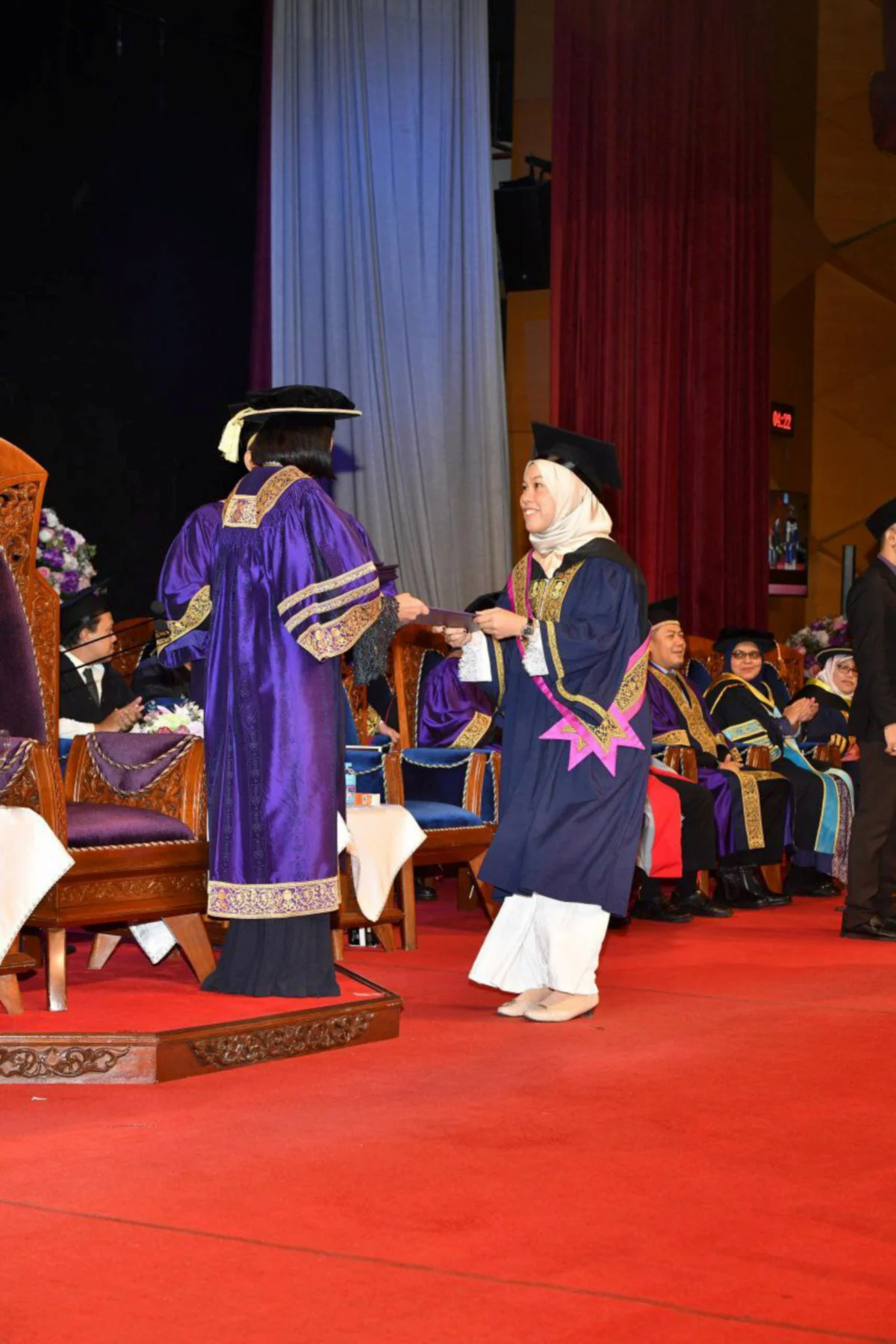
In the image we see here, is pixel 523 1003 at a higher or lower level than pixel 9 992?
lower

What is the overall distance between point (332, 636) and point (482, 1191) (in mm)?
1493

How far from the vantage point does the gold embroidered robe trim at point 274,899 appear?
3.93 metres

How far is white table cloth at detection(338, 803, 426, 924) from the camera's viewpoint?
204 inches

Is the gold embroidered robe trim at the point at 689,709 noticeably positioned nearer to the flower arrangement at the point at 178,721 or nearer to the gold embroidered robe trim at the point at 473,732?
the gold embroidered robe trim at the point at 473,732

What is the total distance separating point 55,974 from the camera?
13.0ft

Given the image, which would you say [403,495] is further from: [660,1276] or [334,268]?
[660,1276]

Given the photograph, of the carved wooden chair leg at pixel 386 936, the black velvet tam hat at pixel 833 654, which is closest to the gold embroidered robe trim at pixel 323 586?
the carved wooden chair leg at pixel 386 936

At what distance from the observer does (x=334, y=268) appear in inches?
325

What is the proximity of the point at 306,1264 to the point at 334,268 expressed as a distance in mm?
6470

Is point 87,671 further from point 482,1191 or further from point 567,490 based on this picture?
point 482,1191

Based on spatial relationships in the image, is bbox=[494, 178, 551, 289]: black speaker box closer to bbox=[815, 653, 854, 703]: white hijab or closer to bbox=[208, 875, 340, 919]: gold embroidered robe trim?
bbox=[815, 653, 854, 703]: white hijab

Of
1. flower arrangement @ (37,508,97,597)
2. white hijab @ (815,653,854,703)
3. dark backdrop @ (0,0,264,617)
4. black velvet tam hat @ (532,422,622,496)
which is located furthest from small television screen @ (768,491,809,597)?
black velvet tam hat @ (532,422,622,496)

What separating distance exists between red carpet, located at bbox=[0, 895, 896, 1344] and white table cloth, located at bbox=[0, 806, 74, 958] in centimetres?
46

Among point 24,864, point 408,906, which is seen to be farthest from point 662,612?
point 24,864
